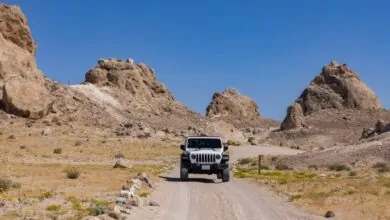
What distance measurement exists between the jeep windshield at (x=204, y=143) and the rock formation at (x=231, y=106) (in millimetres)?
111874

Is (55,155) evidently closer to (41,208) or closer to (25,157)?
(25,157)

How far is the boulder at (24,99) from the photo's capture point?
73.0 metres

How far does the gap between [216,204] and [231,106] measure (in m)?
130

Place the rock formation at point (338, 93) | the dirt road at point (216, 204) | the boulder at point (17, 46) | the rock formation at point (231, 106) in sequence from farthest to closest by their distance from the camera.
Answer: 1. the rock formation at point (231, 106)
2. the rock formation at point (338, 93)
3. the boulder at point (17, 46)
4. the dirt road at point (216, 204)

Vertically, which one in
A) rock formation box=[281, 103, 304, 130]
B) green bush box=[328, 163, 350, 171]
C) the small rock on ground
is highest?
rock formation box=[281, 103, 304, 130]

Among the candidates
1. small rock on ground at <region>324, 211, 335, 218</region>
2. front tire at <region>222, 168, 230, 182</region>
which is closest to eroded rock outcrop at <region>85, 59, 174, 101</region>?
front tire at <region>222, 168, 230, 182</region>

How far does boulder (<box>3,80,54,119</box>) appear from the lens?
2874 inches

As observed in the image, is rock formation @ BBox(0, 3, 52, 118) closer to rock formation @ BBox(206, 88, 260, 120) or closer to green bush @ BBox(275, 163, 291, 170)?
green bush @ BBox(275, 163, 291, 170)

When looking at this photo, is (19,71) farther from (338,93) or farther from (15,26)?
(338,93)

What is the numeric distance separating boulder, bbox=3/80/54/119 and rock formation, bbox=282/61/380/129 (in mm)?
79804

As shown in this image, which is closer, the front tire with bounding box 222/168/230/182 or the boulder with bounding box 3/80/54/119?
the front tire with bounding box 222/168/230/182

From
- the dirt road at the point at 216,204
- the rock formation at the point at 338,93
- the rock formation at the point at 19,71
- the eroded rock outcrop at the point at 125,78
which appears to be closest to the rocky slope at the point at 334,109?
the rock formation at the point at 338,93

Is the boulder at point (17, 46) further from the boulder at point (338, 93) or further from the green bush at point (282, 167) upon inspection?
the boulder at point (338, 93)

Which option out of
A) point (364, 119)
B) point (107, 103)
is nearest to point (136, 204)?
point (107, 103)
